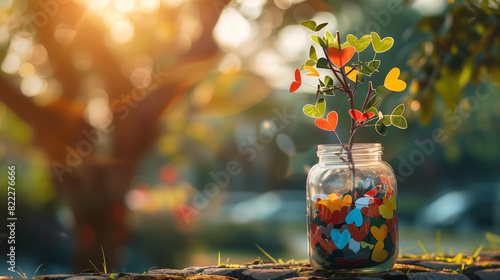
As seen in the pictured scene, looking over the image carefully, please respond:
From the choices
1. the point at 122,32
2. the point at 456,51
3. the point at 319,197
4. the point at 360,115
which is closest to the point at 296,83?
the point at 360,115

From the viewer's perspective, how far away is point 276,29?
398 cm

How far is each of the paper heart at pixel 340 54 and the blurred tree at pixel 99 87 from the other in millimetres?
2291

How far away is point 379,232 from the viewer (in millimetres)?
1382

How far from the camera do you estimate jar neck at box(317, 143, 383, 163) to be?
1446 millimetres

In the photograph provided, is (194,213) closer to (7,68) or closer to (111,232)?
(111,232)

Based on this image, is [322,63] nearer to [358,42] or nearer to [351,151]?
[358,42]

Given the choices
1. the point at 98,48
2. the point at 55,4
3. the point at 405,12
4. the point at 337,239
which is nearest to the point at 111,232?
the point at 98,48

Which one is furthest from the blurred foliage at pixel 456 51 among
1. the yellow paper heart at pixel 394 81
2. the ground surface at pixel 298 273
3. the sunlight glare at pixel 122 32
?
the sunlight glare at pixel 122 32

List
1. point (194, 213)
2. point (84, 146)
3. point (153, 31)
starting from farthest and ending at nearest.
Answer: point (194, 213) < point (153, 31) < point (84, 146)

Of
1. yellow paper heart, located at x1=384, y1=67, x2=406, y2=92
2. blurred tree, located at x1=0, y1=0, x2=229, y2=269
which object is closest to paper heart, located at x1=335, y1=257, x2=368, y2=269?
yellow paper heart, located at x1=384, y1=67, x2=406, y2=92

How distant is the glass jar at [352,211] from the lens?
1.37 m

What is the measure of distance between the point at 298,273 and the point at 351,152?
1.39 ft

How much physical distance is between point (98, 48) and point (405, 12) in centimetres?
734

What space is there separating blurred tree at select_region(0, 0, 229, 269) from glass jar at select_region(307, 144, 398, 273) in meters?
2.36
